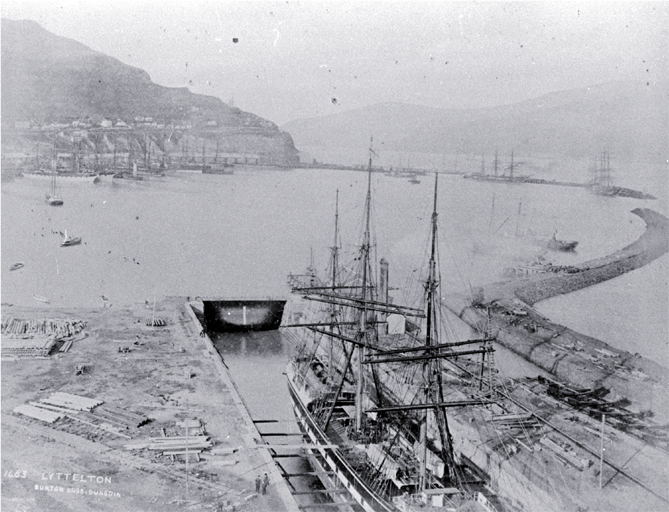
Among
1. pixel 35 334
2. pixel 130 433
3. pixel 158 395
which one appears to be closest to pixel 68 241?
pixel 35 334

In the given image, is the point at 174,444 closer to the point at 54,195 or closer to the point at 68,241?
the point at 68,241

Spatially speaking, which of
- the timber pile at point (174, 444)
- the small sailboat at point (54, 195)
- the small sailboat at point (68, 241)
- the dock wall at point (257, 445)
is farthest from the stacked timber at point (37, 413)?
the small sailboat at point (54, 195)

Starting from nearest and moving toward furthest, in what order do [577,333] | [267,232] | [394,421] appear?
[394,421]
[577,333]
[267,232]

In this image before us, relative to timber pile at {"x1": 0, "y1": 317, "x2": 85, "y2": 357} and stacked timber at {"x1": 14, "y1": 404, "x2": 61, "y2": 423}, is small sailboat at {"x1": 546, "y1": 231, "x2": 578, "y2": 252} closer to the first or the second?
stacked timber at {"x1": 14, "y1": 404, "x2": 61, "y2": 423}

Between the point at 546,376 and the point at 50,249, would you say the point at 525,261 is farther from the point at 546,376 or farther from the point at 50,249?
the point at 50,249

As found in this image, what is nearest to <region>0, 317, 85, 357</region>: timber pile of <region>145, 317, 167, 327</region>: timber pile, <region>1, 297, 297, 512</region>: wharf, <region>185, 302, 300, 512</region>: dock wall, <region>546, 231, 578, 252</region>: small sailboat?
<region>1, 297, 297, 512</region>: wharf

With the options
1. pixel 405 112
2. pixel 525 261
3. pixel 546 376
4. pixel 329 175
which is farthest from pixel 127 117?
pixel 546 376
